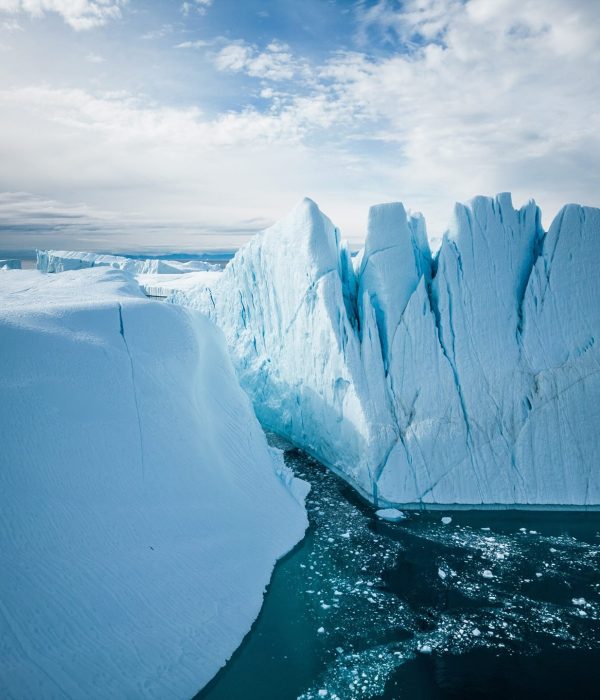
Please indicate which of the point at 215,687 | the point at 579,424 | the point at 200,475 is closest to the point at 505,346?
the point at 579,424

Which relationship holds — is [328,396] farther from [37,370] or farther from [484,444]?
[37,370]

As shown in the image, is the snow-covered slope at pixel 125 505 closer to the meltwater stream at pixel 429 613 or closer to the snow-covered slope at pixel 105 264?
the meltwater stream at pixel 429 613

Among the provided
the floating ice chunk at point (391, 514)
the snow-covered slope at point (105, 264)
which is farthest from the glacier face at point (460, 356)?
the snow-covered slope at point (105, 264)

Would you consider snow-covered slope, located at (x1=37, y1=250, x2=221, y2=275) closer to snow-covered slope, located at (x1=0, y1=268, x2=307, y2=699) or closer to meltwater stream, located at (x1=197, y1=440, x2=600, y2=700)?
snow-covered slope, located at (x1=0, y1=268, x2=307, y2=699)

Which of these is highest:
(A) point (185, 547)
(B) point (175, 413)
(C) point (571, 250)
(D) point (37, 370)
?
(C) point (571, 250)

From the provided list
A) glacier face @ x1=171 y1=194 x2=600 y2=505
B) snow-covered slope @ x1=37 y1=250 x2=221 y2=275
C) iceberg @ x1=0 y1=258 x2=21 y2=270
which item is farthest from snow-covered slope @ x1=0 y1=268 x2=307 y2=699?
iceberg @ x1=0 y1=258 x2=21 y2=270
